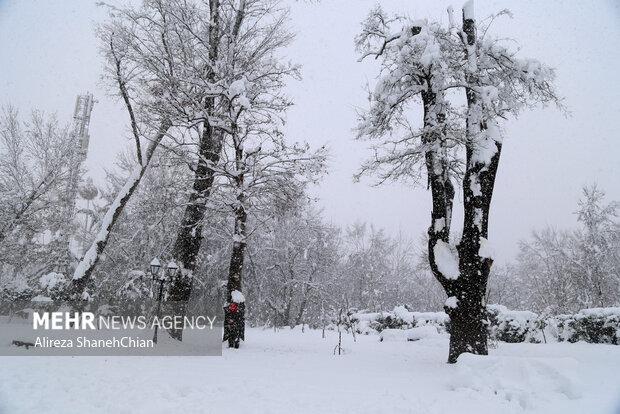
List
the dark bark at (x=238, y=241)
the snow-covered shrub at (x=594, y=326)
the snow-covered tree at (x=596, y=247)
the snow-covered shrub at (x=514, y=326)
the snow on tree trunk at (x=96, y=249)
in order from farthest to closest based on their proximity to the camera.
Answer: the snow-covered tree at (x=596, y=247)
the snow-covered shrub at (x=514, y=326)
the snow on tree trunk at (x=96, y=249)
the snow-covered shrub at (x=594, y=326)
the dark bark at (x=238, y=241)

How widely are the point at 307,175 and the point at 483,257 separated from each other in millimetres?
5339

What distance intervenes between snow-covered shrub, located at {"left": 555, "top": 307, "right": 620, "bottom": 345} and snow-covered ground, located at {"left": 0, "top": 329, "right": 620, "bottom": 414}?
4.72 metres

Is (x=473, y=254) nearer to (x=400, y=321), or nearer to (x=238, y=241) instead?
(x=238, y=241)

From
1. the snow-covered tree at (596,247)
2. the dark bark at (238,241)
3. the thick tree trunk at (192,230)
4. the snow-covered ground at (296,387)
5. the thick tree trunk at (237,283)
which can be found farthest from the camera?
the snow-covered tree at (596,247)

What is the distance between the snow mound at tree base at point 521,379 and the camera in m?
5.46

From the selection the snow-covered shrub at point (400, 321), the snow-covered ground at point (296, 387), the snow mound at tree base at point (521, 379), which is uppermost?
the snow mound at tree base at point (521, 379)

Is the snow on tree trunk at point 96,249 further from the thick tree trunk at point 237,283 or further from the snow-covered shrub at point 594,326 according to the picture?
the snow-covered shrub at point 594,326

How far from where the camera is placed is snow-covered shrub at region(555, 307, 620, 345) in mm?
11969

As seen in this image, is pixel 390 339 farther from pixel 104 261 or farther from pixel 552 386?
pixel 104 261

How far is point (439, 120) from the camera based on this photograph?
9.80 meters

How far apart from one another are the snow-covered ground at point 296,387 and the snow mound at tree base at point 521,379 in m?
0.01

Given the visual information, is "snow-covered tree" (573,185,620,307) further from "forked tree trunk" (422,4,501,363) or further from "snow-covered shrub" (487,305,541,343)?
"forked tree trunk" (422,4,501,363)

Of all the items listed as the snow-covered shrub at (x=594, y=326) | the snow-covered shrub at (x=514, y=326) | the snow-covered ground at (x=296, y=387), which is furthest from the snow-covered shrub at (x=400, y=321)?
the snow-covered ground at (x=296, y=387)

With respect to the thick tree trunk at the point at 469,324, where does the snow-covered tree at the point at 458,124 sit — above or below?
above
